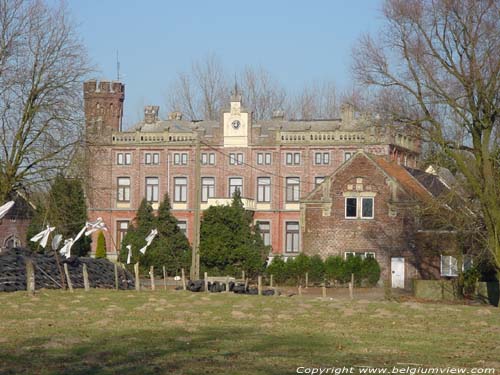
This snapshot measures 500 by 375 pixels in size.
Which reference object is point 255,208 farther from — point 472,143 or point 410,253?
point 472,143

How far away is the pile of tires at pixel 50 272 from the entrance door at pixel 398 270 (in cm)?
1830

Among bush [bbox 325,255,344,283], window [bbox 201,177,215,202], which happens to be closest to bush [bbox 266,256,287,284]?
bush [bbox 325,255,344,283]

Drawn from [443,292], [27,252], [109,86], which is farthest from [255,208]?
→ [27,252]

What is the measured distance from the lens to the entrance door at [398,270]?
5860 cm

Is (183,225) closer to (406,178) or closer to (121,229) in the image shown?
(121,229)

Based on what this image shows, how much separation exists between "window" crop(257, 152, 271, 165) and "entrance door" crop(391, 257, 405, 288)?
20.1 metres

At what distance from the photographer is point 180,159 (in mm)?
79125

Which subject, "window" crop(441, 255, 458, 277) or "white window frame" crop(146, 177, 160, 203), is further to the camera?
"white window frame" crop(146, 177, 160, 203)

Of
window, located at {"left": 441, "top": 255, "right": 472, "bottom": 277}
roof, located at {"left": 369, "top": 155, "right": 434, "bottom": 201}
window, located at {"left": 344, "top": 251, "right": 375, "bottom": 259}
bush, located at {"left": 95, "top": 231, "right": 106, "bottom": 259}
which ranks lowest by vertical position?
window, located at {"left": 441, "top": 255, "right": 472, "bottom": 277}

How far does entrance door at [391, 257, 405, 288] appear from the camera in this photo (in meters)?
58.6

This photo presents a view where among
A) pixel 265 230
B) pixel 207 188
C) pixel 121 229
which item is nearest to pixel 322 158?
pixel 265 230

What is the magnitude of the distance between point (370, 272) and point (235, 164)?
72.2 ft

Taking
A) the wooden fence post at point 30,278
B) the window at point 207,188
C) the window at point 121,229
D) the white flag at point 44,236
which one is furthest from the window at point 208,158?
the wooden fence post at point 30,278

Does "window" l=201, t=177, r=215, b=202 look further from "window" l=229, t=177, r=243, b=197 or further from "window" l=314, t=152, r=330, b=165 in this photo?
"window" l=314, t=152, r=330, b=165
